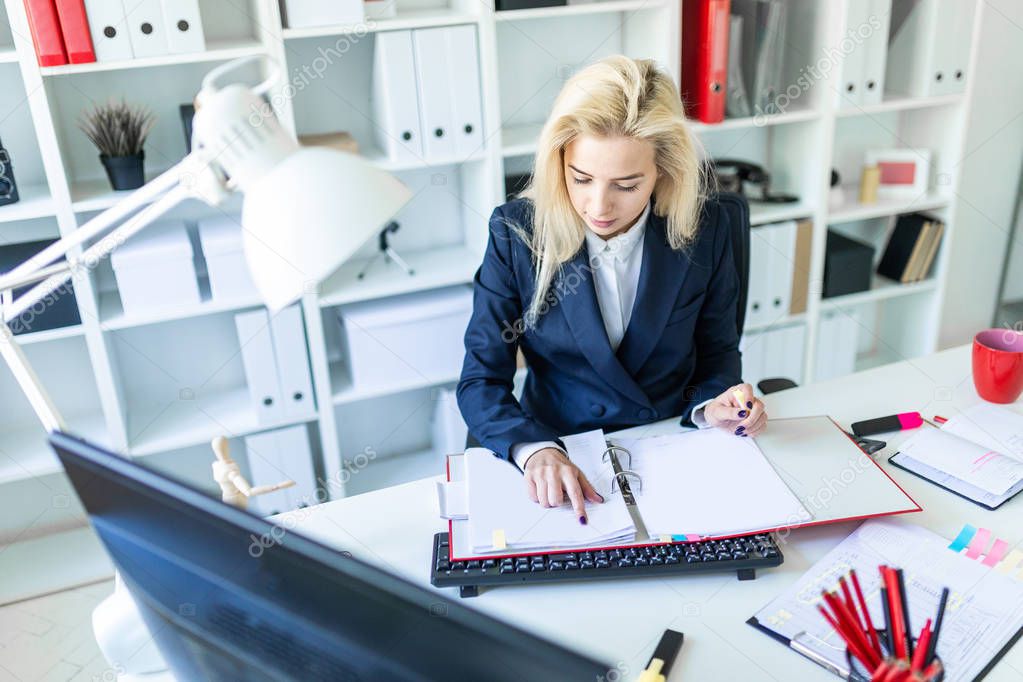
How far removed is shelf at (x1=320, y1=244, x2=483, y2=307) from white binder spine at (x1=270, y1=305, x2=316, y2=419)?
0.34 feet

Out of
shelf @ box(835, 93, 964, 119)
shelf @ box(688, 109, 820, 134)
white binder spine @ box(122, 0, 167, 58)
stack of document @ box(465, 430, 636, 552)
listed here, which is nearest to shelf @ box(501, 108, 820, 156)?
shelf @ box(688, 109, 820, 134)

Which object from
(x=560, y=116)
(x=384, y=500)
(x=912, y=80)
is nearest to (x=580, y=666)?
(x=384, y=500)

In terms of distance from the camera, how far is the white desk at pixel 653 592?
1000 mm

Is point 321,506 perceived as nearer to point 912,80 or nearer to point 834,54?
point 834,54

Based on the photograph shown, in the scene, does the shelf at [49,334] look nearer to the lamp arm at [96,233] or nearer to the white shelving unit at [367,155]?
the white shelving unit at [367,155]

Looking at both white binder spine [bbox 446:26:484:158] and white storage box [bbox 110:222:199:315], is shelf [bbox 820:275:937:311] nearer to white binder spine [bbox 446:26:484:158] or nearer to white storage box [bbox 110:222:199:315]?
white binder spine [bbox 446:26:484:158]

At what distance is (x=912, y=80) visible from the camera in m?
2.68

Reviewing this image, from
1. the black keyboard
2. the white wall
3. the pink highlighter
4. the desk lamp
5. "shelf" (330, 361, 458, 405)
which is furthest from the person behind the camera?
the white wall

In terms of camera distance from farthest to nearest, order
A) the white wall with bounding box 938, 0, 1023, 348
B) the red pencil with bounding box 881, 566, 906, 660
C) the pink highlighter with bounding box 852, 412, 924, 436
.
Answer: the white wall with bounding box 938, 0, 1023, 348
the pink highlighter with bounding box 852, 412, 924, 436
the red pencil with bounding box 881, 566, 906, 660

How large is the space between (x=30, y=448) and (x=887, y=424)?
2.19 meters

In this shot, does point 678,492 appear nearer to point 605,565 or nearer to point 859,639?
point 605,565

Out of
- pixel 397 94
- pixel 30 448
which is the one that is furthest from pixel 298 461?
pixel 397 94

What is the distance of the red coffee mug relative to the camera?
1.50m

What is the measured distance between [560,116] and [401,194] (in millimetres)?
847
